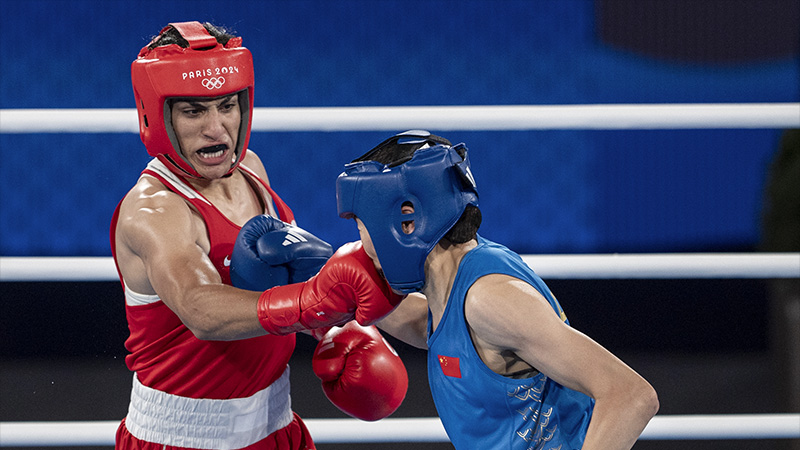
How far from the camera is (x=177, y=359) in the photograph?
1.76m

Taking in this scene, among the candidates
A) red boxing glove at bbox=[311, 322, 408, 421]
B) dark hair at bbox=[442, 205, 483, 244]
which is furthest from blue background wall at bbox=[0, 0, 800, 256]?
dark hair at bbox=[442, 205, 483, 244]

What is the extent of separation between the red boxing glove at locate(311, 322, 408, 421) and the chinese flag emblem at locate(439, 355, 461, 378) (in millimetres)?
300

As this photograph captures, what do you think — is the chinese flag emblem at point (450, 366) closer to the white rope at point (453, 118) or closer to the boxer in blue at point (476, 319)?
A: the boxer in blue at point (476, 319)

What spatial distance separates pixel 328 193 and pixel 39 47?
2459mm

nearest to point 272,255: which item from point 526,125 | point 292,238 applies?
point 292,238

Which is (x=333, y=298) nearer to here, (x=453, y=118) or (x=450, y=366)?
(x=450, y=366)

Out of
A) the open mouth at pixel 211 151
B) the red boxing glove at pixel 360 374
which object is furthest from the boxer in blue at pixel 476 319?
the open mouth at pixel 211 151

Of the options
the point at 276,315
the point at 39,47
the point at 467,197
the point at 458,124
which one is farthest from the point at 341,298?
the point at 39,47

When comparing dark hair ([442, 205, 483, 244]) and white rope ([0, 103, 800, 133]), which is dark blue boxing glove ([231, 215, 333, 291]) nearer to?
dark hair ([442, 205, 483, 244])

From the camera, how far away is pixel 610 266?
6.93 ft

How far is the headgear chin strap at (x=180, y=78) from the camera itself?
1.70 m

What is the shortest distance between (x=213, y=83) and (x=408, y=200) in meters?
0.53

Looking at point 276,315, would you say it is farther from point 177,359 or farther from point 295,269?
point 177,359

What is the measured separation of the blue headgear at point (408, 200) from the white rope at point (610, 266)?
0.65 meters
